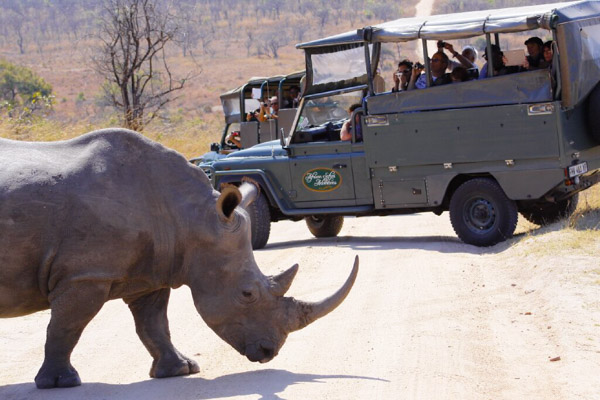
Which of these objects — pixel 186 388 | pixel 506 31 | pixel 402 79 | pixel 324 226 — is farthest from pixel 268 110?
pixel 186 388

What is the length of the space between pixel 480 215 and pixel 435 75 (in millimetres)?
1979

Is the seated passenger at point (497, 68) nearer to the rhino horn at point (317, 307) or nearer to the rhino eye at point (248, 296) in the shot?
the rhino horn at point (317, 307)

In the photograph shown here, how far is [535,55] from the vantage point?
13.2 metres

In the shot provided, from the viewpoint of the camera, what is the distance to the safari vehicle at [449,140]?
12.5 meters

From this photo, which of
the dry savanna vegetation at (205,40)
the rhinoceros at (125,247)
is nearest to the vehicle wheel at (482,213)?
the rhinoceros at (125,247)

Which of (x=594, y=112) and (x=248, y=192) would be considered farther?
(x=594, y=112)

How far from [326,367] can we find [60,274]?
6.20 feet

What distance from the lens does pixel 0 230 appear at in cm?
595

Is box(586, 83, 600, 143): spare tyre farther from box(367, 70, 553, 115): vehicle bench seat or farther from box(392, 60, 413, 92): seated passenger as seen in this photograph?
box(392, 60, 413, 92): seated passenger

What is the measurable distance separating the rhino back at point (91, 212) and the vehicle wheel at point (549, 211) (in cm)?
839

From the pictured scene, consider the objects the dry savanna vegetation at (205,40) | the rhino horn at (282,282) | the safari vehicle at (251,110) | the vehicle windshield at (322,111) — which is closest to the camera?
the rhino horn at (282,282)

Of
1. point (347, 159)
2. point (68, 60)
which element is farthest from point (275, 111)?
point (68, 60)

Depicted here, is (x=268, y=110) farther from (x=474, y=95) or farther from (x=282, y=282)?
(x=282, y=282)

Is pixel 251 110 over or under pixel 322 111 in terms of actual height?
under
